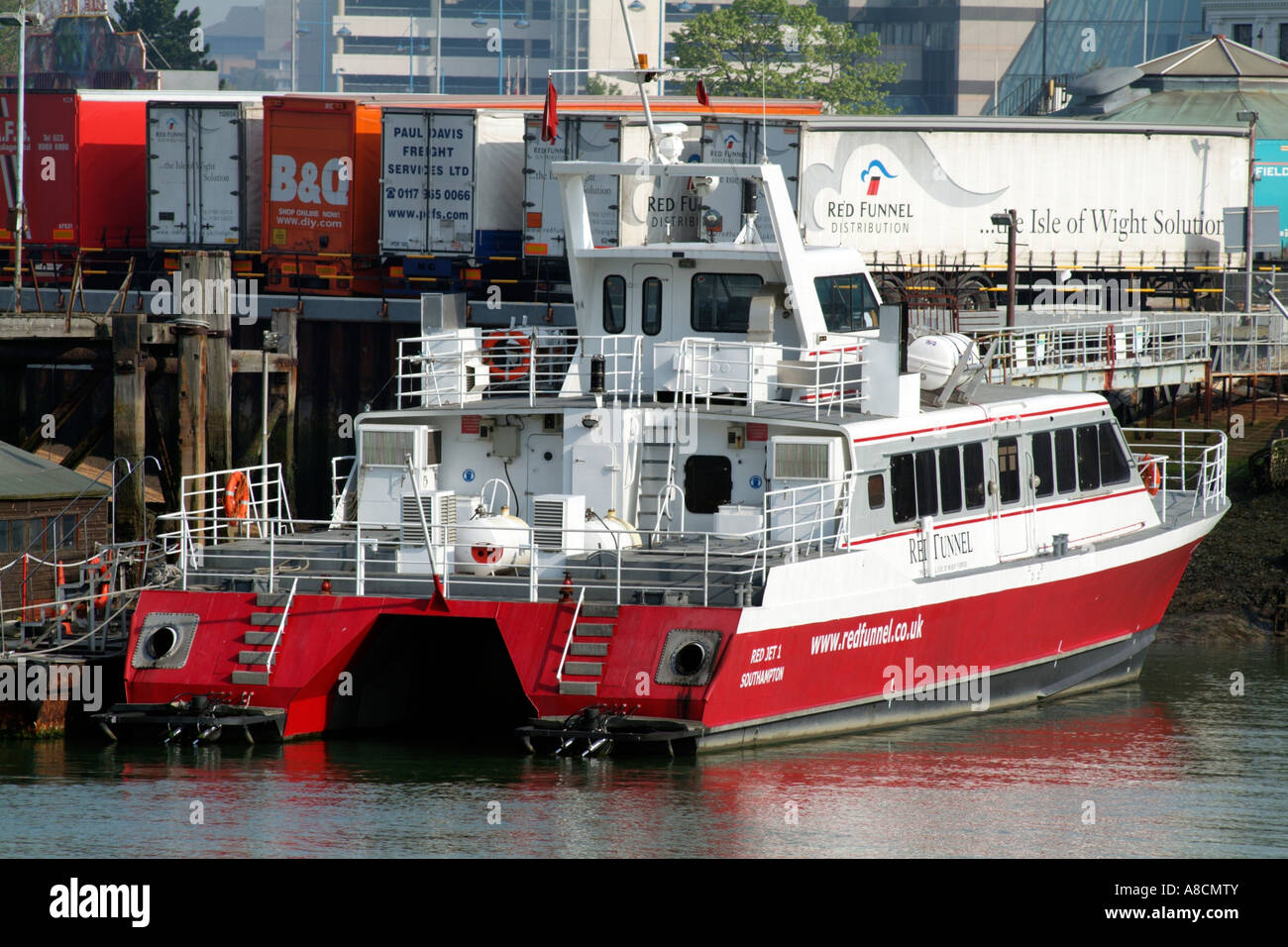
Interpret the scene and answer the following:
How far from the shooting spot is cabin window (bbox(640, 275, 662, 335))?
67.1 feet

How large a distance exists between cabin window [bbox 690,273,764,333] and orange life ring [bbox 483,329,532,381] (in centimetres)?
192

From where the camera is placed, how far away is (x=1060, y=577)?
20547mm

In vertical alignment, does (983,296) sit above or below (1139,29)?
Answer: below

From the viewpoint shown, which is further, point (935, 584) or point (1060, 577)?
point (1060, 577)

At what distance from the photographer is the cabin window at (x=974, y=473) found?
20.0 metres

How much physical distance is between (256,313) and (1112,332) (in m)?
15.7

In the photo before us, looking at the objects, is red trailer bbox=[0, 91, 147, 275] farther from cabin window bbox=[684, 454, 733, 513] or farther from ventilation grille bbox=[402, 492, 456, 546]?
cabin window bbox=[684, 454, 733, 513]

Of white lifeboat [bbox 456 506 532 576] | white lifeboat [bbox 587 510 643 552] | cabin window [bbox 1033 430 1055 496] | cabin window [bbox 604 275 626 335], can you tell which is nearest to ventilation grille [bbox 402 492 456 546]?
white lifeboat [bbox 456 506 532 576]

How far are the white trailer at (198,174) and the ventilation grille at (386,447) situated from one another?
1915 cm

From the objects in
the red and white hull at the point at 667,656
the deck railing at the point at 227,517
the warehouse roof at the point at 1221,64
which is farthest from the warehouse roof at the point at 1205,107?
the deck railing at the point at 227,517

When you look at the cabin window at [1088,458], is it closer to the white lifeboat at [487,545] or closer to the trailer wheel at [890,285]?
the white lifeboat at [487,545]
